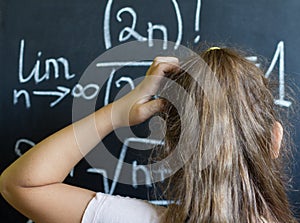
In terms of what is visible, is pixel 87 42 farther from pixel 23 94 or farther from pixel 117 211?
pixel 117 211

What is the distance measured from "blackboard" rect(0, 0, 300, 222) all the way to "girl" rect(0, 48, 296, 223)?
35 cm

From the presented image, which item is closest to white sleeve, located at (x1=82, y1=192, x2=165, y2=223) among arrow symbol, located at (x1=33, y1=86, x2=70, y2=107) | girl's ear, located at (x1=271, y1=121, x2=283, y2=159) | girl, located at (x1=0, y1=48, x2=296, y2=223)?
girl, located at (x1=0, y1=48, x2=296, y2=223)

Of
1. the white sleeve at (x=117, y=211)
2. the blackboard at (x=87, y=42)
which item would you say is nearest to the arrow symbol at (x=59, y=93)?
the blackboard at (x=87, y=42)

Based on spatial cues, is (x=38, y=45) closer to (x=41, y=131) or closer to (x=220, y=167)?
(x=41, y=131)

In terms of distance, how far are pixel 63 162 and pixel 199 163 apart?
7.9 inches

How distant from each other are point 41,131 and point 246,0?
2.00 ft

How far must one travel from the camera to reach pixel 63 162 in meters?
0.58

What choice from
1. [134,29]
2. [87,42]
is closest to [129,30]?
[134,29]

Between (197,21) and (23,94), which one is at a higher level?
(197,21)

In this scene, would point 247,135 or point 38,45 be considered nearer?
point 247,135

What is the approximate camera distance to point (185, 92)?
1.81 ft

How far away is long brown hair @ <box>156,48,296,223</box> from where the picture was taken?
53 cm

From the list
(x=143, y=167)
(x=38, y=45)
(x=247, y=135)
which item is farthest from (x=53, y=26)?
(x=247, y=135)

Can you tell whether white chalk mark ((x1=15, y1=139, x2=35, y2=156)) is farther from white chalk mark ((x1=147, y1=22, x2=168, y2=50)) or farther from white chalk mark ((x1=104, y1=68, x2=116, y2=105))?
white chalk mark ((x1=147, y1=22, x2=168, y2=50))
